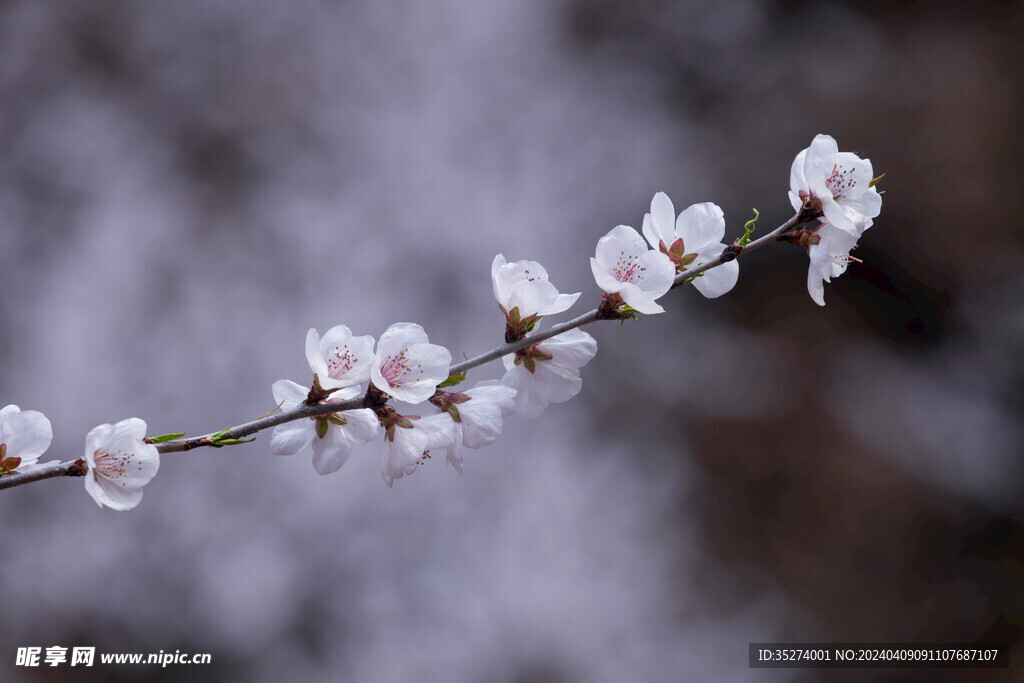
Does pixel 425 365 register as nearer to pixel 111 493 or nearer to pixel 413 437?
pixel 413 437

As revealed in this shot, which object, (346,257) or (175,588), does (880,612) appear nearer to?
(346,257)

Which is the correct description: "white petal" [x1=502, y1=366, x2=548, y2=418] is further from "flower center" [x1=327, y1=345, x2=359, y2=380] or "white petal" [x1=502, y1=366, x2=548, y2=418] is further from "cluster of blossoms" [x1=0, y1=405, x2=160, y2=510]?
"cluster of blossoms" [x1=0, y1=405, x2=160, y2=510]

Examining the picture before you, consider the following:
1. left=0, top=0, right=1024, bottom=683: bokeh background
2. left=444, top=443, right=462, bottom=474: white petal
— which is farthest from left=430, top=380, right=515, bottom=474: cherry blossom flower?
left=0, top=0, right=1024, bottom=683: bokeh background

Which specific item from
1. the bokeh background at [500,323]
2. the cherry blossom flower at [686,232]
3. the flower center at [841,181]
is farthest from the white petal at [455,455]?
the bokeh background at [500,323]

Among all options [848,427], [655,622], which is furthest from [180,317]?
[848,427]

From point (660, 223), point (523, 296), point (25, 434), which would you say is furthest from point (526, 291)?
point (25, 434)

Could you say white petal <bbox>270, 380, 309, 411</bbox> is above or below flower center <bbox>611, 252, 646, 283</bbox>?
below
